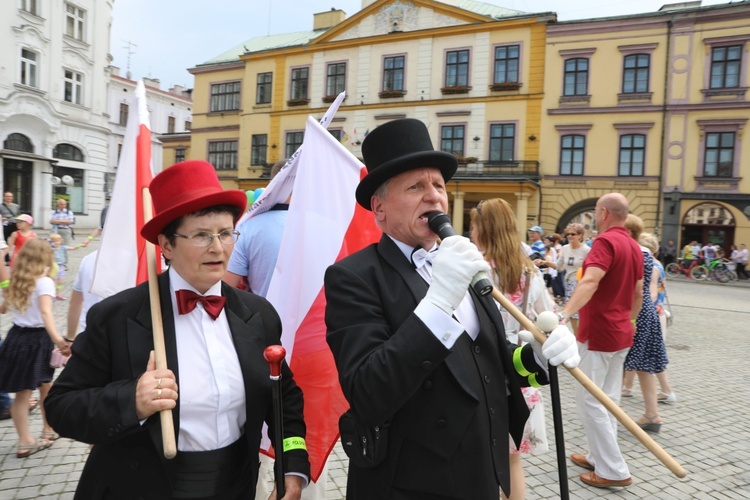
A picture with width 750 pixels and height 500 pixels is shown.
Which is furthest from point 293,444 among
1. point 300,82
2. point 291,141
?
point 300,82

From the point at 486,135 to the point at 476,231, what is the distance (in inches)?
979

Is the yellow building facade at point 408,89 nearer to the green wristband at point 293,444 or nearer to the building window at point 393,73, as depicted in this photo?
the building window at point 393,73

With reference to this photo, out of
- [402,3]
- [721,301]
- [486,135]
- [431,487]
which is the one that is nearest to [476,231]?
[431,487]

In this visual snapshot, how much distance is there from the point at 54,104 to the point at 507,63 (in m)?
23.5

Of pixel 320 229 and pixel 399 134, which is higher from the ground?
pixel 399 134

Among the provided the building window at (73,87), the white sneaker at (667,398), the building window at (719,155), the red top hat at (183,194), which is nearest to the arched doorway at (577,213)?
the building window at (719,155)

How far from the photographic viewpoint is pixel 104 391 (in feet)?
5.80

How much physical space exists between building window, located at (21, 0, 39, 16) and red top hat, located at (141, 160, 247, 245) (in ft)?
97.6

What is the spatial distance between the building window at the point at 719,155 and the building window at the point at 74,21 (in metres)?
32.4

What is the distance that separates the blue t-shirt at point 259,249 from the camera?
11.2 feet

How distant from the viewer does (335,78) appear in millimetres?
31422

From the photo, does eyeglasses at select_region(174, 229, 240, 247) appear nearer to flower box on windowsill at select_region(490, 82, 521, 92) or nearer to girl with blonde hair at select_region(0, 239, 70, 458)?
girl with blonde hair at select_region(0, 239, 70, 458)

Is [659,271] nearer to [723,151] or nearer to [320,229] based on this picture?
[320,229]

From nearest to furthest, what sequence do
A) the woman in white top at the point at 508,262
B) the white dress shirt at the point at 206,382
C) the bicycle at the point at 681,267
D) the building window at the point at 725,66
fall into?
the white dress shirt at the point at 206,382 < the woman in white top at the point at 508,262 < the bicycle at the point at 681,267 < the building window at the point at 725,66
